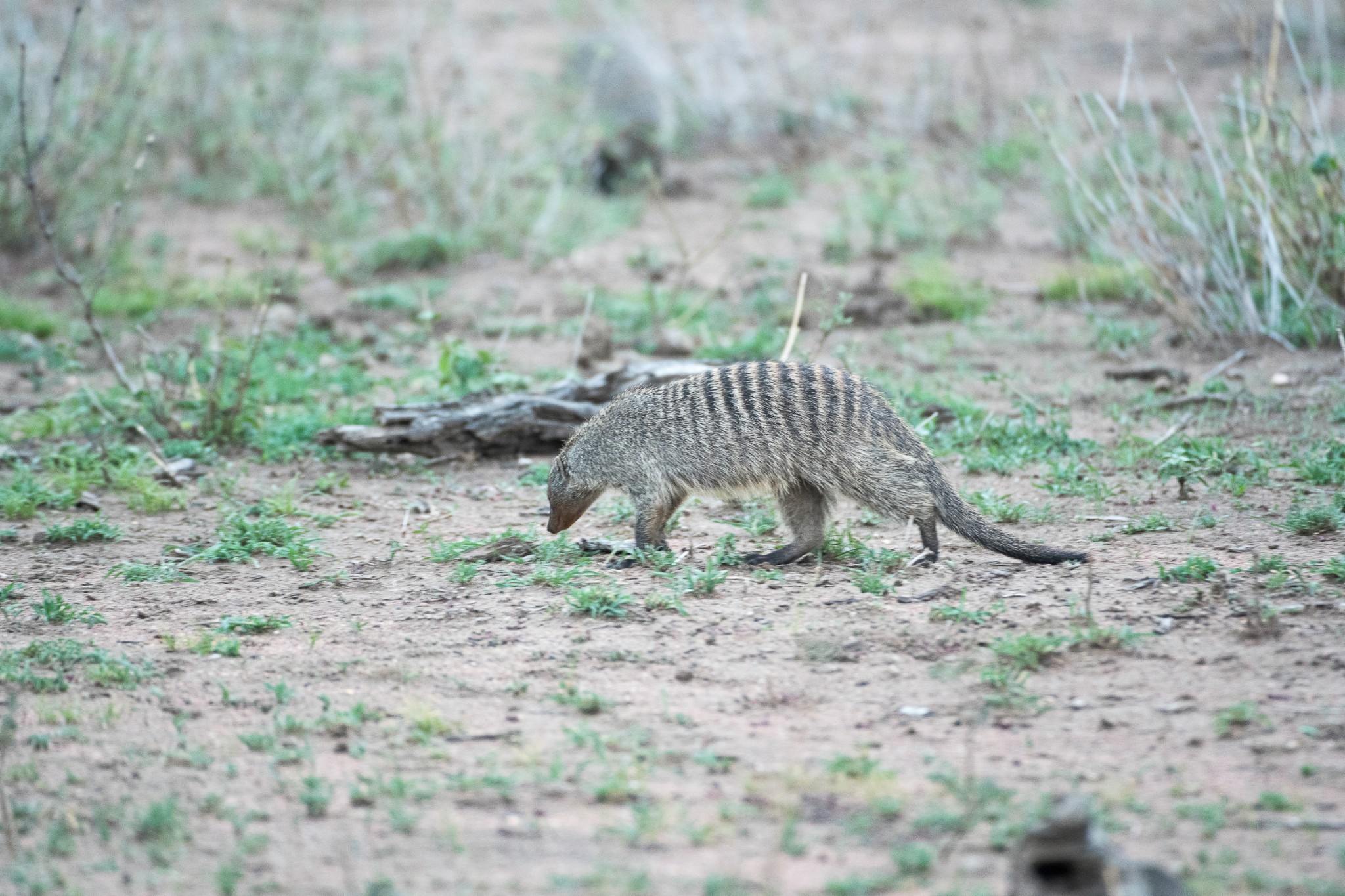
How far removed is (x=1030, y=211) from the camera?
31.9ft

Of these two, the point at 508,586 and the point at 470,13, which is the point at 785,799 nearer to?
the point at 508,586

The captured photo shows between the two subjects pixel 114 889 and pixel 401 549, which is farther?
pixel 401 549

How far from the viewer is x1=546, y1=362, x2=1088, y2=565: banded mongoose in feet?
15.6

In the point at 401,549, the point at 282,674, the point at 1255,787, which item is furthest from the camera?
the point at 401,549

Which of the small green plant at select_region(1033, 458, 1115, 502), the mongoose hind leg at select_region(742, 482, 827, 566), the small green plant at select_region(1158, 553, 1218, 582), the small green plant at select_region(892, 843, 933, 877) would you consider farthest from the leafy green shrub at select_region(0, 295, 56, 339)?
the small green plant at select_region(892, 843, 933, 877)

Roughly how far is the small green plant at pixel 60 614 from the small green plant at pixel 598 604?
5.37 ft

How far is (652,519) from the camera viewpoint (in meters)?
5.11

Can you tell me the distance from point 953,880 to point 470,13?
14.9 m

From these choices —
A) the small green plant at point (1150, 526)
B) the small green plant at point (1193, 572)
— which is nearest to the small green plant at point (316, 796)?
the small green plant at point (1193, 572)

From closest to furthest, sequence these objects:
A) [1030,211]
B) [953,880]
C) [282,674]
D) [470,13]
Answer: [953,880] → [282,674] → [1030,211] → [470,13]

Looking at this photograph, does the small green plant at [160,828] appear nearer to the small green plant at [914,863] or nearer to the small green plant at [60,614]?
the small green plant at [60,614]

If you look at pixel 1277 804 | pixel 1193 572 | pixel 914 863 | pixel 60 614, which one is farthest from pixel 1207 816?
pixel 60 614

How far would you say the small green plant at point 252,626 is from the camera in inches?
171

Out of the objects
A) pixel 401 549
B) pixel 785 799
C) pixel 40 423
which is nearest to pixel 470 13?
pixel 40 423
